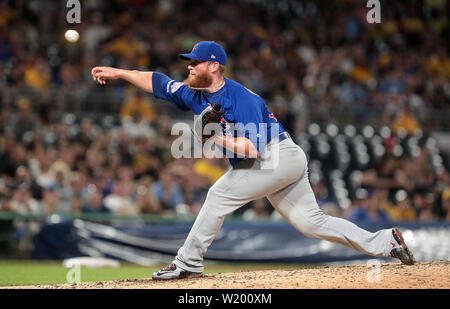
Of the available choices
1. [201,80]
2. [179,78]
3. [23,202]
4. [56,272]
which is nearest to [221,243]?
[56,272]

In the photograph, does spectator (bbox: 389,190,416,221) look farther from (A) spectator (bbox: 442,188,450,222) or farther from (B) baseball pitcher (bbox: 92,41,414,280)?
(B) baseball pitcher (bbox: 92,41,414,280)

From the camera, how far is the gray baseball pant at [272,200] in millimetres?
5320

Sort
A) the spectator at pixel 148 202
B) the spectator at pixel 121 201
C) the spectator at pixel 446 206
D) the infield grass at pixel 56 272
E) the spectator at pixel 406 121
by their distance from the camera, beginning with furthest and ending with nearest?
the spectator at pixel 406 121 < the spectator at pixel 446 206 < the spectator at pixel 148 202 < the spectator at pixel 121 201 < the infield grass at pixel 56 272

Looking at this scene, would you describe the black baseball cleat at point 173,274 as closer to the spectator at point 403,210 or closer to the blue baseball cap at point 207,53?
the blue baseball cap at point 207,53

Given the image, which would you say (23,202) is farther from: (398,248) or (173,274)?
(398,248)

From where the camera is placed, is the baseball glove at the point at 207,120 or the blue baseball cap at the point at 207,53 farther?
the blue baseball cap at the point at 207,53

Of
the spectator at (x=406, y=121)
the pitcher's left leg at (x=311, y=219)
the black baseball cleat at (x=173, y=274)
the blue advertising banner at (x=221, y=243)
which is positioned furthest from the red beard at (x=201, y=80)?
the spectator at (x=406, y=121)

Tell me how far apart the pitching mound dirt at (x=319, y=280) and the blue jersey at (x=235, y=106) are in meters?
0.98

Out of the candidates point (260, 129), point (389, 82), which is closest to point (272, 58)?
point (389, 82)

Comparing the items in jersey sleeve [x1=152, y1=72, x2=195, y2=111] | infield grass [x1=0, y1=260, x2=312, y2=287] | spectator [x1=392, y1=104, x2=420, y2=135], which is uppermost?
spectator [x1=392, y1=104, x2=420, y2=135]

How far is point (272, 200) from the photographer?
5.59 metres

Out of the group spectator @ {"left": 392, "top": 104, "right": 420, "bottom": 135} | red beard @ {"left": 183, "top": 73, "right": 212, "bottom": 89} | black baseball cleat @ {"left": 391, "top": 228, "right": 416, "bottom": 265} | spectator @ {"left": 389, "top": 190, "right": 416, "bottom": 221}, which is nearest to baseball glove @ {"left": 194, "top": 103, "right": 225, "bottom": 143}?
red beard @ {"left": 183, "top": 73, "right": 212, "bottom": 89}

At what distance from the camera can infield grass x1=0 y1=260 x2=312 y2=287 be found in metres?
6.76
